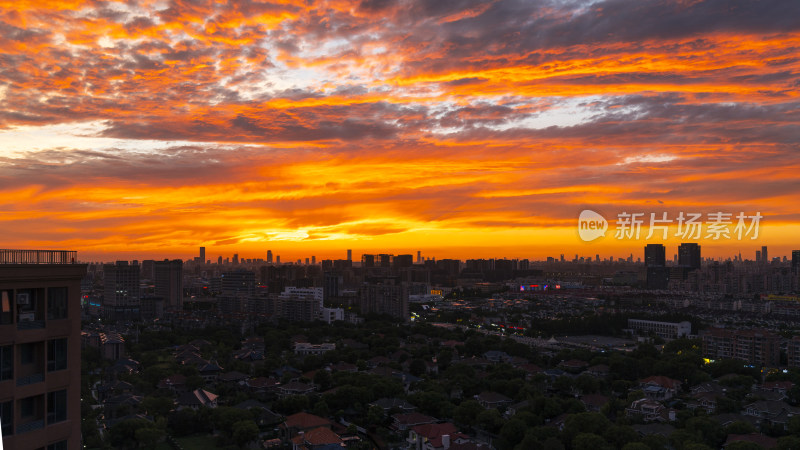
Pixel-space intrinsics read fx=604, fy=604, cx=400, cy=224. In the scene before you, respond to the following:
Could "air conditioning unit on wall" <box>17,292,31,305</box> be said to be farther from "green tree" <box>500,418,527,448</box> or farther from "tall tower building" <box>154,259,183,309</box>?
"tall tower building" <box>154,259,183,309</box>

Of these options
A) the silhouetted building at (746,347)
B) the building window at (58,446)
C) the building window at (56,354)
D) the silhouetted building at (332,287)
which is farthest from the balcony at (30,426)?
the silhouetted building at (332,287)

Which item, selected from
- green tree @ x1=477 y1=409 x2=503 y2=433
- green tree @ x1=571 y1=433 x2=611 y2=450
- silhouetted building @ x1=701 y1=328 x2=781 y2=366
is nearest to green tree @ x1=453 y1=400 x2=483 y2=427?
green tree @ x1=477 y1=409 x2=503 y2=433

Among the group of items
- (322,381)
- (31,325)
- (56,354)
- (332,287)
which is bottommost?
(322,381)

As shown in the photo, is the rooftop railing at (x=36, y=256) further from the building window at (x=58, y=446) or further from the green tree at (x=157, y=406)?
the green tree at (x=157, y=406)

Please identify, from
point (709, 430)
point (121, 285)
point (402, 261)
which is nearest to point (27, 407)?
point (709, 430)

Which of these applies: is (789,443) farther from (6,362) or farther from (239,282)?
(239,282)

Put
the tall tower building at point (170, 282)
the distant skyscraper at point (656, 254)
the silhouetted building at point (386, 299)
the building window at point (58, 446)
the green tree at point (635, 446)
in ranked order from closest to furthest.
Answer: the building window at point (58, 446)
the green tree at point (635, 446)
the silhouetted building at point (386, 299)
the tall tower building at point (170, 282)
the distant skyscraper at point (656, 254)

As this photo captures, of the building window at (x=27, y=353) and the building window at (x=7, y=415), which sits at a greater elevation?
the building window at (x=27, y=353)
